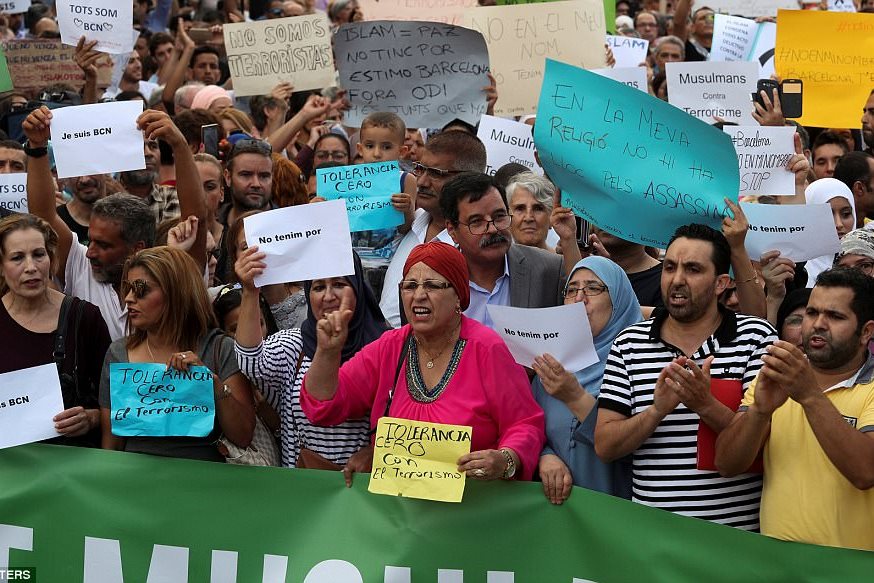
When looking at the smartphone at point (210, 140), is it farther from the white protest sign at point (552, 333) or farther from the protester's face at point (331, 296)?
the white protest sign at point (552, 333)

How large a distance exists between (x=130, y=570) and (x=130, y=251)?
64.5 inches

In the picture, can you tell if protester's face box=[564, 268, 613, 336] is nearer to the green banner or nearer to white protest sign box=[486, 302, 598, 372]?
white protest sign box=[486, 302, 598, 372]

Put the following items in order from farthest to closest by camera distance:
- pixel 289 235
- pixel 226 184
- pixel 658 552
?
pixel 226 184 → pixel 289 235 → pixel 658 552

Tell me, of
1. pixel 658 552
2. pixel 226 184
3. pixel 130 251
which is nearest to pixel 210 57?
pixel 226 184

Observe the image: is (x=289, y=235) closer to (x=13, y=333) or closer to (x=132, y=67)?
(x=13, y=333)

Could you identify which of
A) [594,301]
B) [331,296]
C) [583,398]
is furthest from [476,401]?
[331,296]

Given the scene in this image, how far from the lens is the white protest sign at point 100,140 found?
6.62 m

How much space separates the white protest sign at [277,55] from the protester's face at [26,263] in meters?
3.89

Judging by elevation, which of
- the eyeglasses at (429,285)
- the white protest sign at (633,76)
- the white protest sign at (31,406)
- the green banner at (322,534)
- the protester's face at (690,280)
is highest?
the protester's face at (690,280)

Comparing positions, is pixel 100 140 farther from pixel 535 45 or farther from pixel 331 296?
pixel 535 45

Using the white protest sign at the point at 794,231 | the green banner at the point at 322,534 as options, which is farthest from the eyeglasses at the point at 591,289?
the white protest sign at the point at 794,231

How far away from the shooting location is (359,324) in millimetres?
5855

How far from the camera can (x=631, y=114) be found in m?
6.07

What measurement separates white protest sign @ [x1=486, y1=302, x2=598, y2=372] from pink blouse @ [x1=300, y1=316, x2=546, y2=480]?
9 cm
